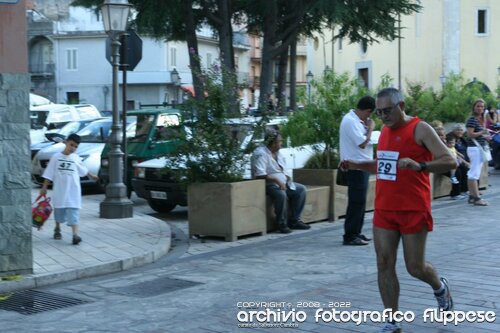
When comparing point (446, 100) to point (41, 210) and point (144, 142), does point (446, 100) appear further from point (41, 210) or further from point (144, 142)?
point (41, 210)

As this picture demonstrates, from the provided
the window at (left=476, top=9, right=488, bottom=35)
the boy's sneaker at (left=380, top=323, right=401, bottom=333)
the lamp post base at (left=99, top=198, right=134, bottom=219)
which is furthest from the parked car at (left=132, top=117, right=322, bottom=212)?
the window at (left=476, top=9, right=488, bottom=35)

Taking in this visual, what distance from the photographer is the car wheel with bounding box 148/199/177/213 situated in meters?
13.9

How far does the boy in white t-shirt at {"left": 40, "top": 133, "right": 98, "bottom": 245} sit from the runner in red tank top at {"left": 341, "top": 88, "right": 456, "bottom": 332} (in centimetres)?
552

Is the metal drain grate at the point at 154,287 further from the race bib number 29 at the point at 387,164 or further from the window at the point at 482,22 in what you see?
the window at the point at 482,22

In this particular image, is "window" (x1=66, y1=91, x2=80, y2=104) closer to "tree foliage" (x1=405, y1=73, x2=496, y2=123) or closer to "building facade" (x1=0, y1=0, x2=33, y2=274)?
"tree foliage" (x1=405, y1=73, x2=496, y2=123)

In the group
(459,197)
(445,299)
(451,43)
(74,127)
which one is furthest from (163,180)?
(451,43)

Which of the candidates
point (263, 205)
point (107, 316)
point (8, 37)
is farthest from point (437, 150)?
point (263, 205)

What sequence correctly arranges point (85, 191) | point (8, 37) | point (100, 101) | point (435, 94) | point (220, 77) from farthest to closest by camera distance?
1. point (100, 101)
2. point (435, 94)
3. point (85, 191)
4. point (220, 77)
5. point (8, 37)

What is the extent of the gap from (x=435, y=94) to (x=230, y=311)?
13.2 meters

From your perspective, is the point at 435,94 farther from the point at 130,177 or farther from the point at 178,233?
the point at 178,233

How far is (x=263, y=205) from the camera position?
11211 mm

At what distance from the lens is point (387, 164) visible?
5887 mm

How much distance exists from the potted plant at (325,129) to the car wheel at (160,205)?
2.50m

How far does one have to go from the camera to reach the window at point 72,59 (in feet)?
195
